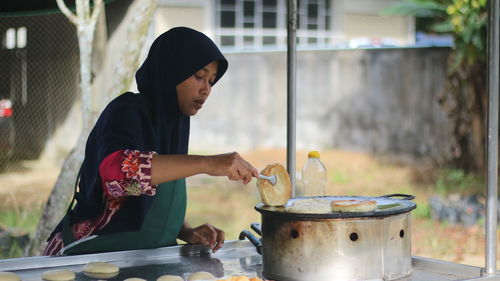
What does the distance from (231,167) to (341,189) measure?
7405 mm

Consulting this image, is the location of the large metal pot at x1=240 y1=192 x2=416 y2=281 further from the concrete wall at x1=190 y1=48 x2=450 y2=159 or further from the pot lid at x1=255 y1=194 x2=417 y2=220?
the concrete wall at x1=190 y1=48 x2=450 y2=159

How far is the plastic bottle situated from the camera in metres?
2.81

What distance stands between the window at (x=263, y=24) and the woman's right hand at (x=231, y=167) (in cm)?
978

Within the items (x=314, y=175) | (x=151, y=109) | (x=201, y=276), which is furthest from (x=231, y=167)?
(x=314, y=175)

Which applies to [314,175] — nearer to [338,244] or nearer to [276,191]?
[276,191]

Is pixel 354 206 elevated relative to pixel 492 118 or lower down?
lower down

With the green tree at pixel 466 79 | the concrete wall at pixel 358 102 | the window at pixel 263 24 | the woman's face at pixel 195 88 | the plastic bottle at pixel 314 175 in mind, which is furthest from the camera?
the window at pixel 263 24

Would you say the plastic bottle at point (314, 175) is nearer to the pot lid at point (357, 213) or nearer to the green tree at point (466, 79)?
the pot lid at point (357, 213)

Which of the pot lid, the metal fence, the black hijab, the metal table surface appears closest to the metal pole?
the metal table surface

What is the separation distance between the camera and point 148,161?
2324 millimetres

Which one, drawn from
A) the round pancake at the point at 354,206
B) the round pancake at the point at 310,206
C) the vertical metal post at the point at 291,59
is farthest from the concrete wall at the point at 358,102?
the round pancake at the point at 354,206

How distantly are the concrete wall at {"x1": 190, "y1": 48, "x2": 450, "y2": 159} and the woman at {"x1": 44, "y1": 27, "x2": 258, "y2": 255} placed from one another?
276 inches

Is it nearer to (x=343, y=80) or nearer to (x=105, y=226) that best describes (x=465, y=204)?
(x=343, y=80)

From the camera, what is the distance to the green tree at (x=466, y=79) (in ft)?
29.2
